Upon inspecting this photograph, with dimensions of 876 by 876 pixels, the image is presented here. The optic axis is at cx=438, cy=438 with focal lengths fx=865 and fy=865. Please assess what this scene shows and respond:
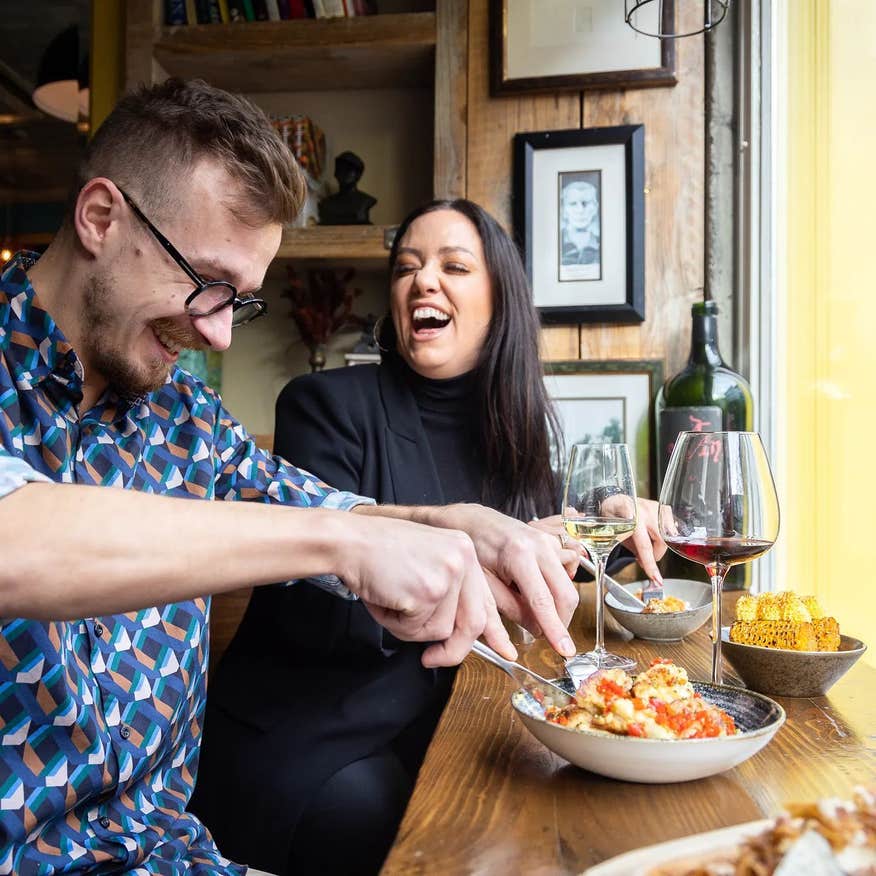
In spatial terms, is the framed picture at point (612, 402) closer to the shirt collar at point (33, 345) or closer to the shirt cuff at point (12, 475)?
the shirt collar at point (33, 345)

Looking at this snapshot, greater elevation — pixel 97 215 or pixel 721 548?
pixel 97 215

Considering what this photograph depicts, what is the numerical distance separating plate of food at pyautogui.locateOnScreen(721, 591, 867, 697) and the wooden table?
0.08 feet

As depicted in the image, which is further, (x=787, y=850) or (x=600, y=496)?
(x=600, y=496)

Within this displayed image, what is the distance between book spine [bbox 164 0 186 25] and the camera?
2.64 meters

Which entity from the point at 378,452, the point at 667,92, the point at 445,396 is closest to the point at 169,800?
the point at 378,452

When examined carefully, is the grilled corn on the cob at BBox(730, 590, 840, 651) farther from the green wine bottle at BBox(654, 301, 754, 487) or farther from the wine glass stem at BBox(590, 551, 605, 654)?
the green wine bottle at BBox(654, 301, 754, 487)

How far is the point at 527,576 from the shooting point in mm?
920

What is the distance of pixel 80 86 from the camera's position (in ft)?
10.3

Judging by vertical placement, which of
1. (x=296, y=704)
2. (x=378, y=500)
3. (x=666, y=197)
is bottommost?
(x=296, y=704)

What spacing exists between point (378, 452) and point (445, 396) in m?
0.26

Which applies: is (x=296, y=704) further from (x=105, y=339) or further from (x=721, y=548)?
(x=721, y=548)

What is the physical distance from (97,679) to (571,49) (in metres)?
2.12

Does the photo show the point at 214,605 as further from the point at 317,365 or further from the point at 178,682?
the point at 178,682

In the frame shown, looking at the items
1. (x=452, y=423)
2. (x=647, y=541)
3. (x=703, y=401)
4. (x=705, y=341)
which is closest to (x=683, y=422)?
(x=703, y=401)
